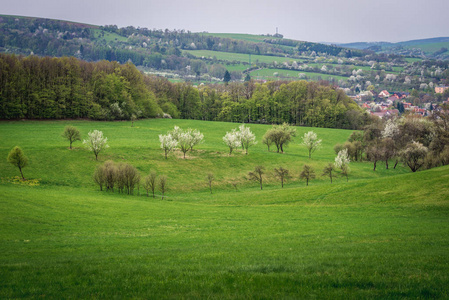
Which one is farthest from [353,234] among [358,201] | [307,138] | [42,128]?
[42,128]

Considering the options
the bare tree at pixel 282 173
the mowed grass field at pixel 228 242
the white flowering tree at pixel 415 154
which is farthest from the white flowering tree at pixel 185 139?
the white flowering tree at pixel 415 154

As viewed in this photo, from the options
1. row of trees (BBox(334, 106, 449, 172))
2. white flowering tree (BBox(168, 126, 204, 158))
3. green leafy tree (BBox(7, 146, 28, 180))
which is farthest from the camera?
white flowering tree (BBox(168, 126, 204, 158))

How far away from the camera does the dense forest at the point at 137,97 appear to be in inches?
3775

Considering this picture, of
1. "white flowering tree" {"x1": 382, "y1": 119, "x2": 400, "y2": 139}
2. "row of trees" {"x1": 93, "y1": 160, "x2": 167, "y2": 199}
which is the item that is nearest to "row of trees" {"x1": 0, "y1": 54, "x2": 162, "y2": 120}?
"row of trees" {"x1": 93, "y1": 160, "x2": 167, "y2": 199}

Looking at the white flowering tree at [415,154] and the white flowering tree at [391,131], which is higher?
the white flowering tree at [391,131]

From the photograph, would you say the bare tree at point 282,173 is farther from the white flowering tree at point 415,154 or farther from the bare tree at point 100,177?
the bare tree at point 100,177

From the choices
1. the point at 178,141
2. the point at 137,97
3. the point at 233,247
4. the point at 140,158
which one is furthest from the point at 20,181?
the point at 137,97

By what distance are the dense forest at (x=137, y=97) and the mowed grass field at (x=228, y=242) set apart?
43.3 m

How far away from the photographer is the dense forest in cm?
9588

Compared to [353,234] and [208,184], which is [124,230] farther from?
[208,184]

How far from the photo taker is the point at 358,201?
3762 cm

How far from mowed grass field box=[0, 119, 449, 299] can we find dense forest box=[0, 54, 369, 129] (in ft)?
142

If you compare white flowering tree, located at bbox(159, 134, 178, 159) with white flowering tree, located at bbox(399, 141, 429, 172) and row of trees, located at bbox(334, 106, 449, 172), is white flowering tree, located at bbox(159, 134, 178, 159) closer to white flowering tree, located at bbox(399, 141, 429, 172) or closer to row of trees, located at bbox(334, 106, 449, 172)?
row of trees, located at bbox(334, 106, 449, 172)

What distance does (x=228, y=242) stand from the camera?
68.3 ft
